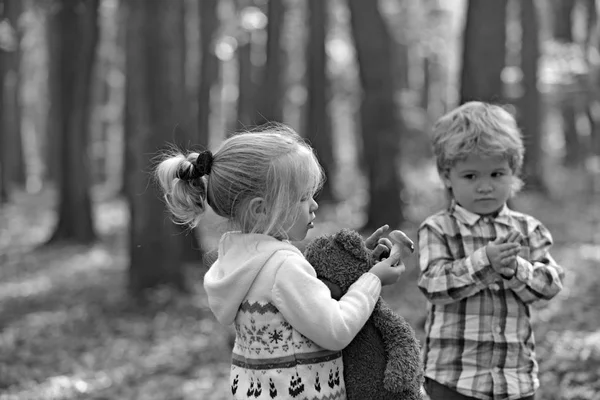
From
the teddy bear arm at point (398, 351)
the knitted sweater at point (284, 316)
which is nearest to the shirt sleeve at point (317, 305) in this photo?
the knitted sweater at point (284, 316)

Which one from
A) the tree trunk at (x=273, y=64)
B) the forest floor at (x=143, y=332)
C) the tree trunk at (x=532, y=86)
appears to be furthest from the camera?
the tree trunk at (x=532, y=86)

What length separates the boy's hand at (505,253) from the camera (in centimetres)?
315

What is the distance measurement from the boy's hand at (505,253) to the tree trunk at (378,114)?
32.3ft

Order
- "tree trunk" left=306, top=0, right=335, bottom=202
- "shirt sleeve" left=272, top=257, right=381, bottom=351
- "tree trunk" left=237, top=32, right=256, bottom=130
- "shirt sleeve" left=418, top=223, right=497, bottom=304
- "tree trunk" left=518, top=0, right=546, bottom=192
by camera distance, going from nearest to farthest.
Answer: "shirt sleeve" left=272, top=257, right=381, bottom=351 < "shirt sleeve" left=418, top=223, right=497, bottom=304 < "tree trunk" left=518, top=0, right=546, bottom=192 < "tree trunk" left=306, top=0, right=335, bottom=202 < "tree trunk" left=237, top=32, right=256, bottom=130

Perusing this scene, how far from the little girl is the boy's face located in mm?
728

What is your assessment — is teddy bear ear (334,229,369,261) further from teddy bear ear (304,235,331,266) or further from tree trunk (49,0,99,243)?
tree trunk (49,0,99,243)

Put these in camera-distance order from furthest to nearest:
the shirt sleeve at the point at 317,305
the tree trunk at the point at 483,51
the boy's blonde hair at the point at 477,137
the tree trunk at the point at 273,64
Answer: the tree trunk at the point at 273,64
the tree trunk at the point at 483,51
the boy's blonde hair at the point at 477,137
the shirt sleeve at the point at 317,305

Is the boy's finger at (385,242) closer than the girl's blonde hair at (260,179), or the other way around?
the girl's blonde hair at (260,179)

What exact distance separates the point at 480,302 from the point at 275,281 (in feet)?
3.92

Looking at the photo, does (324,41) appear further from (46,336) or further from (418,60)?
(418,60)

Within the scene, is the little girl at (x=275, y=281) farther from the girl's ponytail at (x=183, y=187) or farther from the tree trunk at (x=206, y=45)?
the tree trunk at (x=206, y=45)

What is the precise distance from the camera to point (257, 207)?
2.85m

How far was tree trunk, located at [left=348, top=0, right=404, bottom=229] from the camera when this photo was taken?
508 inches

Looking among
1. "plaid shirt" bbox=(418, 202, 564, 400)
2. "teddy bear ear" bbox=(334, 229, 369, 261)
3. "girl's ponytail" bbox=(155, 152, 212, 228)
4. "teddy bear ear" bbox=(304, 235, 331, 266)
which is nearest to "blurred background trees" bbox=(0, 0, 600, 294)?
"girl's ponytail" bbox=(155, 152, 212, 228)
